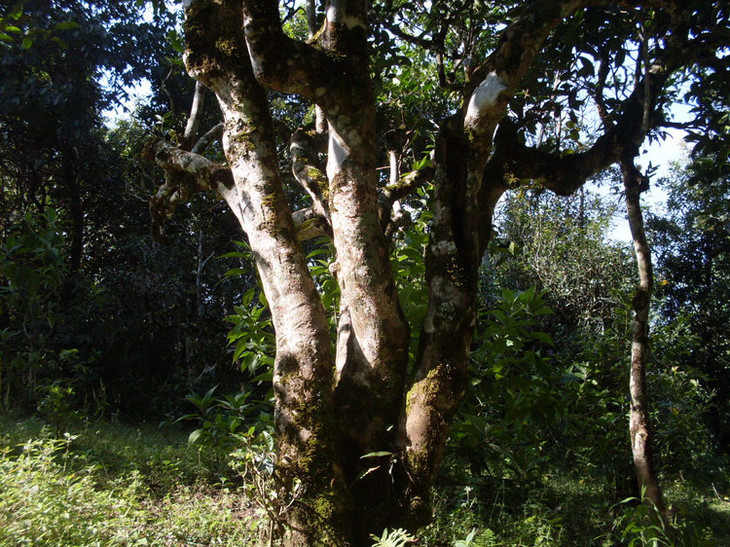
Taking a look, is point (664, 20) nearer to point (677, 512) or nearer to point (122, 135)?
point (677, 512)

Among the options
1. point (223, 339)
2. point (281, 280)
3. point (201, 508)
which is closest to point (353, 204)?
point (281, 280)

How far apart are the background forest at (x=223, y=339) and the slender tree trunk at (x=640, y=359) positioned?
0.72ft

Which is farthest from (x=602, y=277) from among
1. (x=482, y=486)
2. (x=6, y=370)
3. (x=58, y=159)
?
(x=58, y=159)

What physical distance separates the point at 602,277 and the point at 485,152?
18.4 feet

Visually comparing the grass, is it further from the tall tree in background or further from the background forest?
the tall tree in background

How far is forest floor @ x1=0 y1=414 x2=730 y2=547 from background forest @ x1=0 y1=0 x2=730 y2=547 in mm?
17

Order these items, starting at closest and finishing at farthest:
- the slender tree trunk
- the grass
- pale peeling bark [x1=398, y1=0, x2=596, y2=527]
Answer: the grass
pale peeling bark [x1=398, y1=0, x2=596, y2=527]
the slender tree trunk

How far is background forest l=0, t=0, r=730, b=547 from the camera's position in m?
2.91

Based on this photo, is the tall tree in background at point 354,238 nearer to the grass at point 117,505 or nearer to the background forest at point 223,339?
the background forest at point 223,339

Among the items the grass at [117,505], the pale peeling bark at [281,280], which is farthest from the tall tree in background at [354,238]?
the grass at [117,505]

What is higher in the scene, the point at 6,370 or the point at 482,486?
the point at 6,370

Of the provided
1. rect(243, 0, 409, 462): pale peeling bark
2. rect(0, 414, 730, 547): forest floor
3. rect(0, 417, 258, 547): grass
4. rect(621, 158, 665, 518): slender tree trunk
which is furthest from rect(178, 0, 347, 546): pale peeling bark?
rect(621, 158, 665, 518): slender tree trunk

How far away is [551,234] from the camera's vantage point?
8102 millimetres

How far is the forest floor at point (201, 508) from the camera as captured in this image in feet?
7.77
